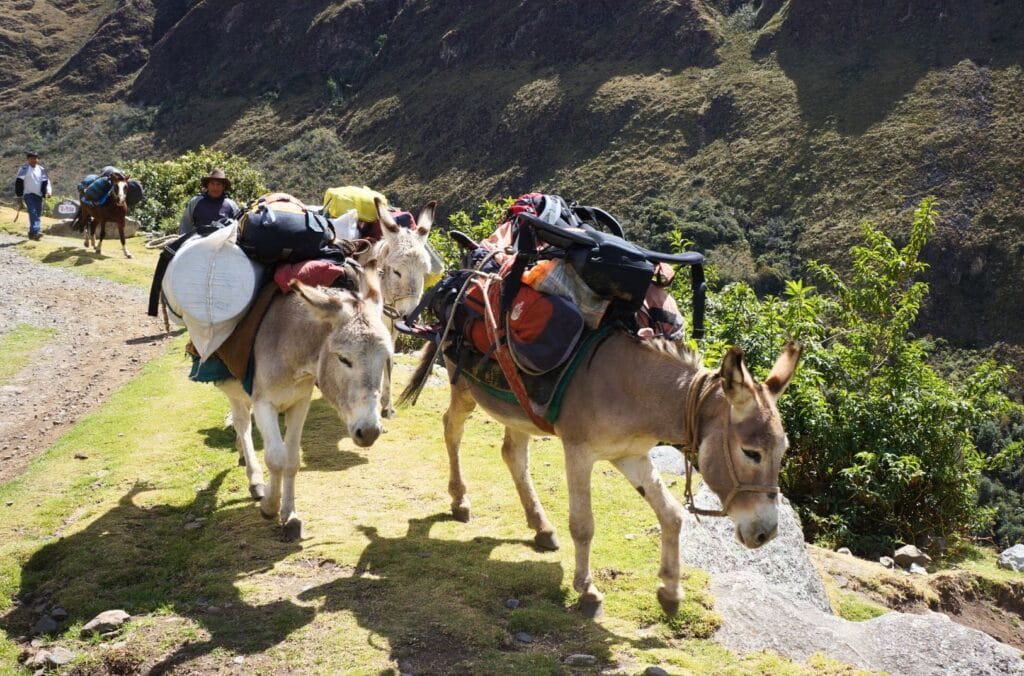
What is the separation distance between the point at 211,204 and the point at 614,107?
72.4 meters

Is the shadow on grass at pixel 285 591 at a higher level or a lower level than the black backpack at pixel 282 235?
lower

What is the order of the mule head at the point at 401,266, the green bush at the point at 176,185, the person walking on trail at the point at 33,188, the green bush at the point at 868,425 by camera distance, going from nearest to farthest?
the mule head at the point at 401,266 → the green bush at the point at 868,425 → the person walking on trail at the point at 33,188 → the green bush at the point at 176,185

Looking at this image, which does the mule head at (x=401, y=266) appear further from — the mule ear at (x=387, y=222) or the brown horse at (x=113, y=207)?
the brown horse at (x=113, y=207)

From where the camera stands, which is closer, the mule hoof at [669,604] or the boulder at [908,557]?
the mule hoof at [669,604]

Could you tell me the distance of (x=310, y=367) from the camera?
20.1 ft

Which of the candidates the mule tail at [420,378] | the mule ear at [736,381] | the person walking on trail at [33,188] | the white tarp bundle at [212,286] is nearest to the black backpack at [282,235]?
the white tarp bundle at [212,286]

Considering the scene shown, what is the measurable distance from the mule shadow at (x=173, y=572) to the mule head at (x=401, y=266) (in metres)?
2.56

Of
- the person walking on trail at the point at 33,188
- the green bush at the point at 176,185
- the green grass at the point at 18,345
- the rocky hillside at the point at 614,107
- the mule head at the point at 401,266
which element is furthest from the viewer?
the rocky hillside at the point at 614,107

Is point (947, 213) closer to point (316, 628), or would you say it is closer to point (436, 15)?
point (316, 628)

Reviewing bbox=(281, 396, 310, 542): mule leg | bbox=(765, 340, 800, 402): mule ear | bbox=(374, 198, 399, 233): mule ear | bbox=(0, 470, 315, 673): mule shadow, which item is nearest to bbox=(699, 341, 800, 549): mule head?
bbox=(765, 340, 800, 402): mule ear

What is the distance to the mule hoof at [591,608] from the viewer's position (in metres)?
5.80

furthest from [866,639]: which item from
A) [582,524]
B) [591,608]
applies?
[582,524]

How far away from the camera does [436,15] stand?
10531 cm

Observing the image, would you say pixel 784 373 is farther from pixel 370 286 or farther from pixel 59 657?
pixel 59 657
